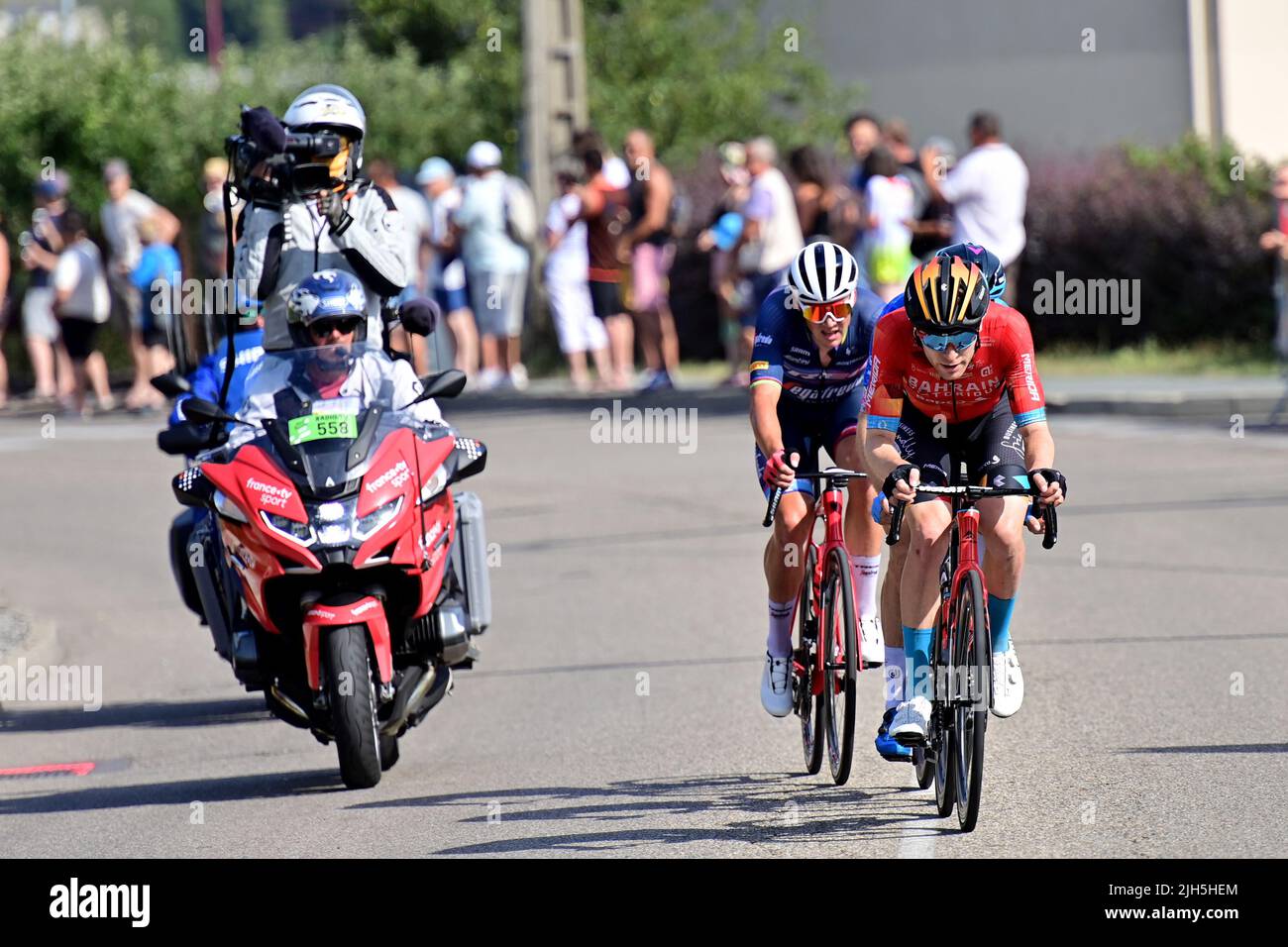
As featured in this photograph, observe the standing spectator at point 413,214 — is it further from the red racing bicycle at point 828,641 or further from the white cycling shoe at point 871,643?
the red racing bicycle at point 828,641

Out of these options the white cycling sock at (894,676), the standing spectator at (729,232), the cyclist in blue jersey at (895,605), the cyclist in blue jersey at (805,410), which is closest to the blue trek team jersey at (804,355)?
the cyclist in blue jersey at (805,410)

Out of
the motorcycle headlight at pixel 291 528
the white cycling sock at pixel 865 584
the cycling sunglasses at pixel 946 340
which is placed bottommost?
the white cycling sock at pixel 865 584

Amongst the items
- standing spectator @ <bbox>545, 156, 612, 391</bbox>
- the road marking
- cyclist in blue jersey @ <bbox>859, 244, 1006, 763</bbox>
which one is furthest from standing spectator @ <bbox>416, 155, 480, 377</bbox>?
cyclist in blue jersey @ <bbox>859, 244, 1006, 763</bbox>

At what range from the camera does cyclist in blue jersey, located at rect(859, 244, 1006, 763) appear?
7004 mm

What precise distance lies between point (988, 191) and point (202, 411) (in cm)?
1028

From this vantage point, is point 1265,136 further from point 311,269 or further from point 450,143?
point 311,269

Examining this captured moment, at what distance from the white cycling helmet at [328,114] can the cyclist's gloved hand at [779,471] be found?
2.22 meters

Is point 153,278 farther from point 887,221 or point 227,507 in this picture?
point 227,507

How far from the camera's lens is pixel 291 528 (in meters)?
7.66

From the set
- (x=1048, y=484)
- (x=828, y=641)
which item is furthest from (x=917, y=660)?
(x=1048, y=484)

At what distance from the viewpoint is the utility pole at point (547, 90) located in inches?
930

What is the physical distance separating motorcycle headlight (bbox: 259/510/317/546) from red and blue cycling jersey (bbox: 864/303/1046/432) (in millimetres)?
1893

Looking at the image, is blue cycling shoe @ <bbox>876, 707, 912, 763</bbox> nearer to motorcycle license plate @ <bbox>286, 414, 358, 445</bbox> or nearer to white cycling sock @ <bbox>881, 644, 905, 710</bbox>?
white cycling sock @ <bbox>881, 644, 905, 710</bbox>
